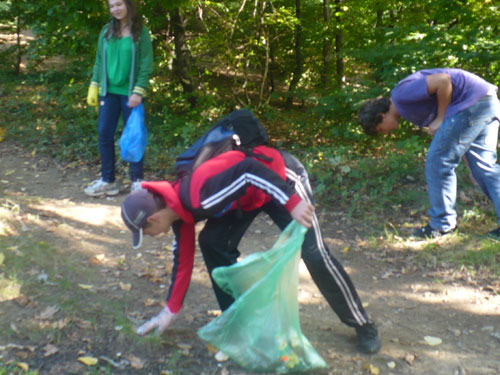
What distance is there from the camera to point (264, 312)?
2.69 m

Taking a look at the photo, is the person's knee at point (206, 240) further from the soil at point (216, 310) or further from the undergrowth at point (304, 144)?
the undergrowth at point (304, 144)

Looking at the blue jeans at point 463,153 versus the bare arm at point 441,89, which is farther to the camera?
the blue jeans at point 463,153

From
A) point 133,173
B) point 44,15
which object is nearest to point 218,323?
point 133,173

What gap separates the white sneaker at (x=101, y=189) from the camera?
229 inches

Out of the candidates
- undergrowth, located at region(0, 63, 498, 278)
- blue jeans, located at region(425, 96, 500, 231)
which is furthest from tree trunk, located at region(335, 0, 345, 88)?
Result: blue jeans, located at region(425, 96, 500, 231)

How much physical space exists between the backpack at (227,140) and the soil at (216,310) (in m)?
1.22

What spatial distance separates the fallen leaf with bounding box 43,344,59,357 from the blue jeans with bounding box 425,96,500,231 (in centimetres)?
319

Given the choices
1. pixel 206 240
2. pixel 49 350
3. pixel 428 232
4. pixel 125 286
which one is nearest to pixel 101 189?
pixel 125 286

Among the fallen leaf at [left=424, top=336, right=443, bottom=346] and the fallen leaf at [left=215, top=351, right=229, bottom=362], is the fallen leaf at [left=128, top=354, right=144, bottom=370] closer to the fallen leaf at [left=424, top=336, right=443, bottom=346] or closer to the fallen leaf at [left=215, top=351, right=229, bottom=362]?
the fallen leaf at [left=215, top=351, right=229, bottom=362]

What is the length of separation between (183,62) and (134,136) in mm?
3659

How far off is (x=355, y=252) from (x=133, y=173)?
8.35ft

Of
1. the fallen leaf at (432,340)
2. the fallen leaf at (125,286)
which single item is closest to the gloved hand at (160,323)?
the fallen leaf at (125,286)

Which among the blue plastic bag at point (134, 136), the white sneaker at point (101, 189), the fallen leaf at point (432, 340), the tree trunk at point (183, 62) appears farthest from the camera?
the tree trunk at point (183, 62)

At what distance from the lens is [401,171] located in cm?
589
